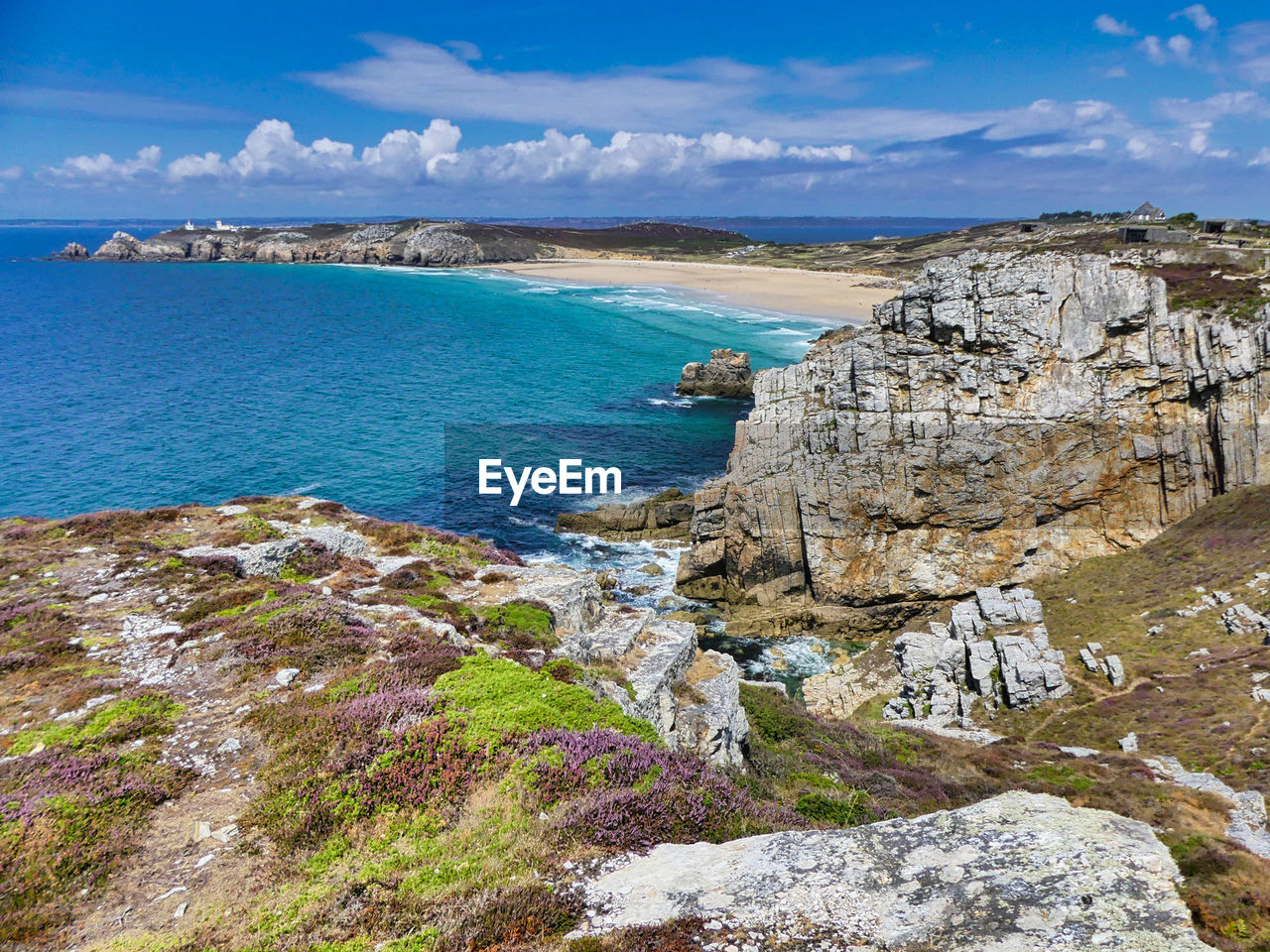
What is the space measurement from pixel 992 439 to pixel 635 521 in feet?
72.2

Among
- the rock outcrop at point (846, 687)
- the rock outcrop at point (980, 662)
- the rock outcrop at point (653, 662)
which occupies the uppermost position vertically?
the rock outcrop at point (653, 662)

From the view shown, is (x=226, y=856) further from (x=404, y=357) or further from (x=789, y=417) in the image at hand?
(x=404, y=357)

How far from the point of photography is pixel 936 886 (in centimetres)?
772

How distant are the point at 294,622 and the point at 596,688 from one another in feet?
23.1

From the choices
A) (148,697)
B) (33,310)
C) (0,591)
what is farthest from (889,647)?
(33,310)

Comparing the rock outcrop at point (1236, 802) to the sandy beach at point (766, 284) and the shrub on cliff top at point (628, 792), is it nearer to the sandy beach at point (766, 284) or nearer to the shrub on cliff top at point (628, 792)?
the shrub on cliff top at point (628, 792)

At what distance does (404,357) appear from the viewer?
288ft

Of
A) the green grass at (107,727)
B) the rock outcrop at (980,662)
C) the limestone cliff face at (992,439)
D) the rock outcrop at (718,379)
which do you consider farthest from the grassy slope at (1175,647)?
the rock outcrop at (718,379)

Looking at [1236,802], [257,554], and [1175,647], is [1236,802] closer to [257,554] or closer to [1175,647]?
[1175,647]

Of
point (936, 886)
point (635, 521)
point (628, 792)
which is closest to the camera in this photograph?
point (936, 886)

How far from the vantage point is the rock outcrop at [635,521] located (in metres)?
44.6

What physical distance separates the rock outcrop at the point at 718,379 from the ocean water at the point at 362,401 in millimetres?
2019

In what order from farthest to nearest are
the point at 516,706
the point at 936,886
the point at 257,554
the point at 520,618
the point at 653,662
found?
the point at 257,554
the point at 520,618
the point at 653,662
the point at 516,706
the point at 936,886

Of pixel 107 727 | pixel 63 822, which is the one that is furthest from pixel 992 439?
pixel 63 822
